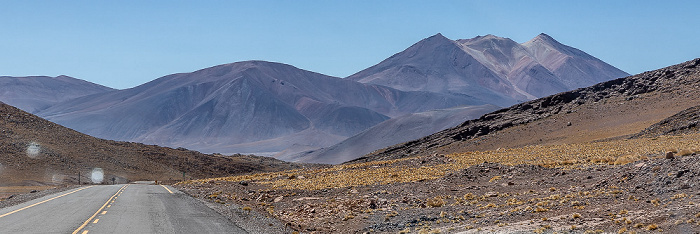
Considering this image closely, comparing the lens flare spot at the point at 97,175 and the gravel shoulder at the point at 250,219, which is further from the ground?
the lens flare spot at the point at 97,175

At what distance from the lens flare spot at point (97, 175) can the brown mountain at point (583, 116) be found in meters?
44.1

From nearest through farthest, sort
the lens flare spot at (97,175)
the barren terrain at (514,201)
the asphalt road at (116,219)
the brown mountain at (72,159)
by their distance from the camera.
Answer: the barren terrain at (514,201) → the asphalt road at (116,219) → the brown mountain at (72,159) → the lens flare spot at (97,175)

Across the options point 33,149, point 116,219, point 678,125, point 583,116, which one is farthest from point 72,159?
point 678,125

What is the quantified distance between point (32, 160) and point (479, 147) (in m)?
62.4

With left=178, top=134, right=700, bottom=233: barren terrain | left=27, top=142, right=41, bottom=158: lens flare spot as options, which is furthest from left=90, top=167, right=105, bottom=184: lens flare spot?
left=178, top=134, right=700, bottom=233: barren terrain

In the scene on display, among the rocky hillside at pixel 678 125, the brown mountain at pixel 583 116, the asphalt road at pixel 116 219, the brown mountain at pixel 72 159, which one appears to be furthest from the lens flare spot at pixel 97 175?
the rocky hillside at pixel 678 125

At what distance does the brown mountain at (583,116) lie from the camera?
266 ft

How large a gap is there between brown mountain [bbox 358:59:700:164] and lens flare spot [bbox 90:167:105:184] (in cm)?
4408

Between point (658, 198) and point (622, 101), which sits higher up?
point (622, 101)

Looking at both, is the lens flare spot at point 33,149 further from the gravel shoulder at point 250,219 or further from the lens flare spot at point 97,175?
the gravel shoulder at point 250,219

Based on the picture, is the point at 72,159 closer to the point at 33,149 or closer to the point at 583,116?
the point at 33,149

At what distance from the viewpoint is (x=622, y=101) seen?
9731 cm

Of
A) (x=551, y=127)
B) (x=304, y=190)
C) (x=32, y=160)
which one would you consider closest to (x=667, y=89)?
(x=551, y=127)

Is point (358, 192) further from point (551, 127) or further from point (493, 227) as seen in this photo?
point (551, 127)
